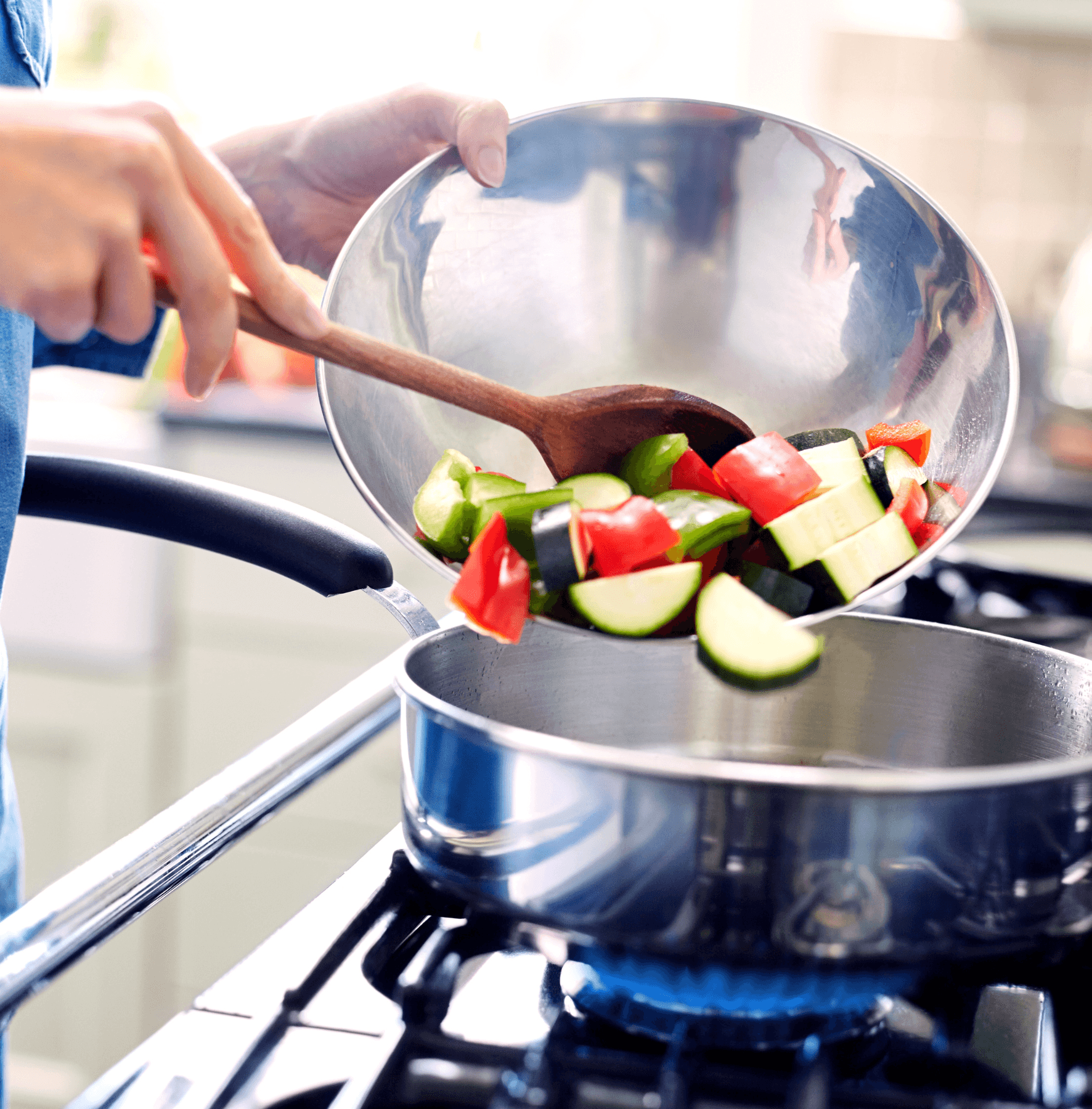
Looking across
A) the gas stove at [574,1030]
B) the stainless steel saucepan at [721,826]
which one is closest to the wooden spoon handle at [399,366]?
the stainless steel saucepan at [721,826]

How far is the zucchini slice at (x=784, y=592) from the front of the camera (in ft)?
1.68

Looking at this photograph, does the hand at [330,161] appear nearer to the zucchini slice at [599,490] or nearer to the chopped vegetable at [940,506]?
the zucchini slice at [599,490]

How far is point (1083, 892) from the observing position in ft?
1.26

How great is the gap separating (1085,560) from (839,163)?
949 mm

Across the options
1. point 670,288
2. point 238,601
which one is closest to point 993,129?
point 238,601

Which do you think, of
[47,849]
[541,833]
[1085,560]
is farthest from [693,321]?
[47,849]

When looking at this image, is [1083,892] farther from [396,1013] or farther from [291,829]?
[291,829]

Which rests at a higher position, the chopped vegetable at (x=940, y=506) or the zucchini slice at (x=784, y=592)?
the chopped vegetable at (x=940, y=506)

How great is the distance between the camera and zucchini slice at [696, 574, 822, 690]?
0.45m

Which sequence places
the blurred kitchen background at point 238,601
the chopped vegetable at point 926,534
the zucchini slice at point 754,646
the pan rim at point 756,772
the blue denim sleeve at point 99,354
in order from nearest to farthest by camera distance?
the pan rim at point 756,772 → the zucchini slice at point 754,646 → the chopped vegetable at point 926,534 → the blue denim sleeve at point 99,354 → the blurred kitchen background at point 238,601

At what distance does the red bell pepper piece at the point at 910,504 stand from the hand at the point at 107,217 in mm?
303

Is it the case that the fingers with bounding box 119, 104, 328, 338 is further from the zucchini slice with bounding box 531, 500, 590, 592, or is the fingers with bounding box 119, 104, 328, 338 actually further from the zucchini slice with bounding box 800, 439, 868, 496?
the zucchini slice with bounding box 800, 439, 868, 496

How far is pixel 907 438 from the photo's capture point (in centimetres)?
58

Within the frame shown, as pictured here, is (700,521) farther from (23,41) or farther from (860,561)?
(23,41)
